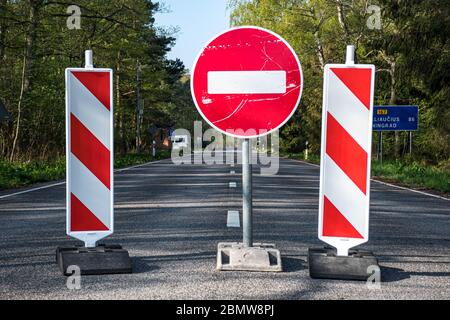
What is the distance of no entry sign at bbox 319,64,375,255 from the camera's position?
5.05m

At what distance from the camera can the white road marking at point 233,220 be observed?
26.6 ft

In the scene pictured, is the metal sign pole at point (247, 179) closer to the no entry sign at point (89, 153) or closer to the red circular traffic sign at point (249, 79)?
the red circular traffic sign at point (249, 79)

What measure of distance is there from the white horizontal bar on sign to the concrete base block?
1309 mm

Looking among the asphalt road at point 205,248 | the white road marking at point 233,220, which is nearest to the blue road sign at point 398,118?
the asphalt road at point 205,248

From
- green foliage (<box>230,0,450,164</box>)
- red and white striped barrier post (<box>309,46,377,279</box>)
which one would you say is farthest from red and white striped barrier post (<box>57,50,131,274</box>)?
green foliage (<box>230,0,450,164</box>)

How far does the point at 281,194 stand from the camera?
45.5 ft

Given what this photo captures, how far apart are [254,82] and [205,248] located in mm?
1995

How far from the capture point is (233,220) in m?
8.66

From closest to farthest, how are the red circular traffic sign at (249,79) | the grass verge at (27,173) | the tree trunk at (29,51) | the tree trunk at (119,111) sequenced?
the red circular traffic sign at (249,79)
the grass verge at (27,173)
the tree trunk at (29,51)
the tree trunk at (119,111)

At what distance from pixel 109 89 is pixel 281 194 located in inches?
353

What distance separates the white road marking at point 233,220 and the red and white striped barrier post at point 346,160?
3.00 metres

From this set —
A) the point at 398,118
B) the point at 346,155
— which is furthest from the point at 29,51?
the point at 346,155
